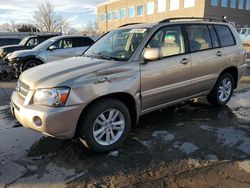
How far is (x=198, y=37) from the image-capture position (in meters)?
5.40

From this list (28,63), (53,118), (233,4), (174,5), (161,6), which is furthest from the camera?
(161,6)

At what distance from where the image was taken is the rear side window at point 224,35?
231 inches

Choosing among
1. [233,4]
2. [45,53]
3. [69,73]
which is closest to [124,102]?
[69,73]

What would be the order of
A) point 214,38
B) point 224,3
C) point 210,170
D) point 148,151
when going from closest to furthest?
point 210,170 < point 148,151 < point 214,38 < point 224,3

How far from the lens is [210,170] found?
11.8 ft

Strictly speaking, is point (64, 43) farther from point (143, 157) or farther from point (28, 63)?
point (143, 157)

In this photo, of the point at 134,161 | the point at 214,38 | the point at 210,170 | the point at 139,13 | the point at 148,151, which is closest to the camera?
the point at 210,170

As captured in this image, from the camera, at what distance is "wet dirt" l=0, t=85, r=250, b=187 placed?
3.42 meters

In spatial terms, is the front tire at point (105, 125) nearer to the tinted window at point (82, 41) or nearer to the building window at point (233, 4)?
the tinted window at point (82, 41)

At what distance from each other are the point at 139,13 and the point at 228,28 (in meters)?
47.3

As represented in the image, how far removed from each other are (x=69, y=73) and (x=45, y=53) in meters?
7.49

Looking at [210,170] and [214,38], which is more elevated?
[214,38]

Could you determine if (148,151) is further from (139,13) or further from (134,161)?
(139,13)

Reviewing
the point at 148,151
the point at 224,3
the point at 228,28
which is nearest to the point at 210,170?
the point at 148,151
